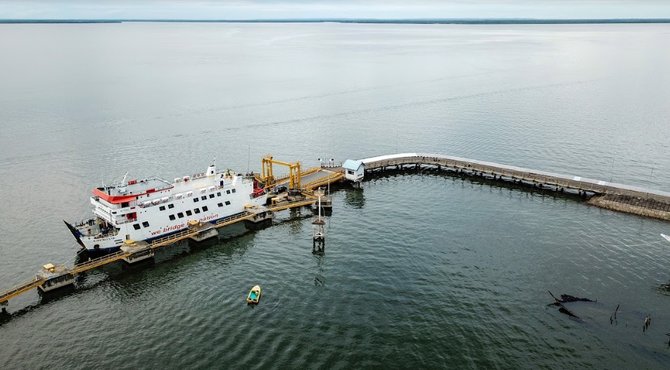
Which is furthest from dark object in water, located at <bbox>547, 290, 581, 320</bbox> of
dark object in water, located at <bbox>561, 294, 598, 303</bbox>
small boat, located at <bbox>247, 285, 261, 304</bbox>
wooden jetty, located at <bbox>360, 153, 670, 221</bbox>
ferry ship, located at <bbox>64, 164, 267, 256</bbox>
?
ferry ship, located at <bbox>64, 164, 267, 256</bbox>

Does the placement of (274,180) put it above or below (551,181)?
below

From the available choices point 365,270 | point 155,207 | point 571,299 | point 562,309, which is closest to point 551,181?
point 571,299

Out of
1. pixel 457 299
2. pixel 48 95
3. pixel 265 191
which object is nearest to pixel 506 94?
pixel 265 191

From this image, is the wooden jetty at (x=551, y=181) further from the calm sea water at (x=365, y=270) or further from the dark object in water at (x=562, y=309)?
the dark object in water at (x=562, y=309)

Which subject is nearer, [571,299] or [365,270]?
[571,299]

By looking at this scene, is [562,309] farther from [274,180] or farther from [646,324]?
[274,180]

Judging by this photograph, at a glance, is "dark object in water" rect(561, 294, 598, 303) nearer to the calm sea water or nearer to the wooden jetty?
the calm sea water
